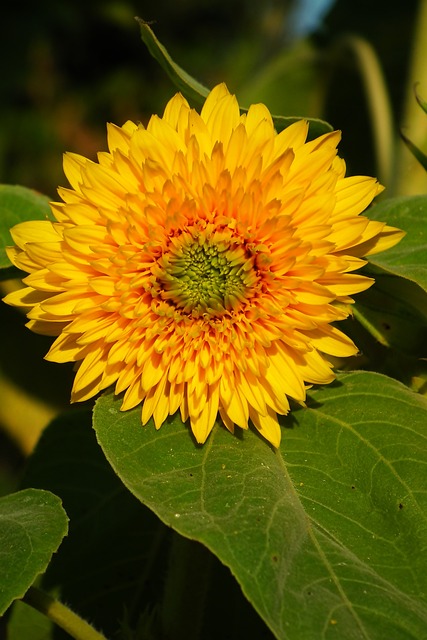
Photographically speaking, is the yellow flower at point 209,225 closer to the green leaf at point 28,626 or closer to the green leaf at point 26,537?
the green leaf at point 26,537

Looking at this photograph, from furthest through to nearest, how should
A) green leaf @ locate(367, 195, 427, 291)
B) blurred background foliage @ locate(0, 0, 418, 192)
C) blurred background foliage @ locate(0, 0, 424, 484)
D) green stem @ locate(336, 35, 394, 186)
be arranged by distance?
blurred background foliage @ locate(0, 0, 418, 192) < green stem @ locate(336, 35, 394, 186) < blurred background foliage @ locate(0, 0, 424, 484) < green leaf @ locate(367, 195, 427, 291)

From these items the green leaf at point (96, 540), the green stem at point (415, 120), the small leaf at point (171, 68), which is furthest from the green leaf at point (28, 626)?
the green stem at point (415, 120)

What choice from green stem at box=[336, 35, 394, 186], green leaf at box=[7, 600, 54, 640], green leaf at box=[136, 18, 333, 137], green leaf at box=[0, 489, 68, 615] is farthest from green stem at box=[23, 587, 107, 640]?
green stem at box=[336, 35, 394, 186]

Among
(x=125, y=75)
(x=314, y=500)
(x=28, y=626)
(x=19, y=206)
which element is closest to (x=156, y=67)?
(x=125, y=75)

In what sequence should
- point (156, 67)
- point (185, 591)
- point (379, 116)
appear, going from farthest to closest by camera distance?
point (156, 67) → point (379, 116) → point (185, 591)

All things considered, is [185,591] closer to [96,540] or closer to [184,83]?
[96,540]

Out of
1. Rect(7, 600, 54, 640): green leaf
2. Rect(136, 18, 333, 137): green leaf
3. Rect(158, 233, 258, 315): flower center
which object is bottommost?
Rect(7, 600, 54, 640): green leaf

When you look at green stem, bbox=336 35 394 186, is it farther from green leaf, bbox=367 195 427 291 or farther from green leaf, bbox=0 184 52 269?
green leaf, bbox=0 184 52 269
